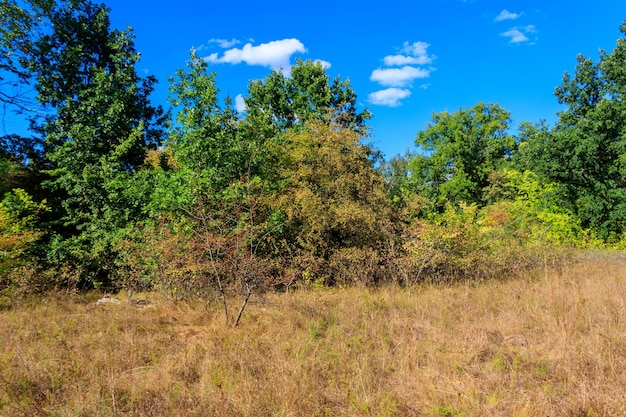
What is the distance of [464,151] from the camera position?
28.9 m

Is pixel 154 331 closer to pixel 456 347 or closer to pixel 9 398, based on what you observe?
pixel 9 398

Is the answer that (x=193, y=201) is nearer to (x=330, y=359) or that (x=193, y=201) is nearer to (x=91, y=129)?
(x=330, y=359)

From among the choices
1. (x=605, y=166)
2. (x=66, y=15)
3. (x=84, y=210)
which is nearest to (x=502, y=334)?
(x=84, y=210)

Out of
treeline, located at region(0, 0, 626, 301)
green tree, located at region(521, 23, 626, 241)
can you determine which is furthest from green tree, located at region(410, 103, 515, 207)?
treeline, located at region(0, 0, 626, 301)

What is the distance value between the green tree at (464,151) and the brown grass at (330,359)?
74.3 feet

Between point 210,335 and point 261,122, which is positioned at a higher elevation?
point 261,122

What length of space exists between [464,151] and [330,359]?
2814cm

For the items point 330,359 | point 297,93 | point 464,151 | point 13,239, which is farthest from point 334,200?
point 464,151

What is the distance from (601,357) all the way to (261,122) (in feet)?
36.3

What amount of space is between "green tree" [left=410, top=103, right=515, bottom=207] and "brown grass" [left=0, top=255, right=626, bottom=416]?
→ 22.6m

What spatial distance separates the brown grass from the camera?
351 centimetres

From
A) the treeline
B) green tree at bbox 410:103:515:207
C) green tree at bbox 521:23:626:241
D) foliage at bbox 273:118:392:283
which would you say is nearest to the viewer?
the treeline

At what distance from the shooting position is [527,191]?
21594 millimetres

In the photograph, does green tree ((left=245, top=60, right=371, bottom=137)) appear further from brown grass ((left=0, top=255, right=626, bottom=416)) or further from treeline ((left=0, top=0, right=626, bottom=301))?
brown grass ((left=0, top=255, right=626, bottom=416))
